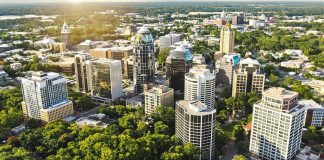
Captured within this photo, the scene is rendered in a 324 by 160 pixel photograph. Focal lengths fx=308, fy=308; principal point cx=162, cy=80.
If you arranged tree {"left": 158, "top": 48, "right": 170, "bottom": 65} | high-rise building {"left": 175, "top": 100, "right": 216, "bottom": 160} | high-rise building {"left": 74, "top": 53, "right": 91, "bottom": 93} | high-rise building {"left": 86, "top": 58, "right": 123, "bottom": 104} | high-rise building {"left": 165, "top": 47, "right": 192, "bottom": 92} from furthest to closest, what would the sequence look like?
tree {"left": 158, "top": 48, "right": 170, "bottom": 65} → high-rise building {"left": 74, "top": 53, "right": 91, "bottom": 93} → high-rise building {"left": 165, "top": 47, "right": 192, "bottom": 92} → high-rise building {"left": 86, "top": 58, "right": 123, "bottom": 104} → high-rise building {"left": 175, "top": 100, "right": 216, "bottom": 160}

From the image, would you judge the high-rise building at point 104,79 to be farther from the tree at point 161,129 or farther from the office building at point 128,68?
the tree at point 161,129

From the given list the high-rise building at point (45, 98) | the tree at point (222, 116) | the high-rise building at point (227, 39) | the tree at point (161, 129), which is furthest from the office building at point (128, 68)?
the tree at point (161, 129)

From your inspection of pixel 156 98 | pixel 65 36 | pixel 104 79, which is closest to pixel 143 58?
pixel 104 79

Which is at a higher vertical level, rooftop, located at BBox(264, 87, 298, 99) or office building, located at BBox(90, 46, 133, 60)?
rooftop, located at BBox(264, 87, 298, 99)

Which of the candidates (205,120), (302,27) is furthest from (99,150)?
(302,27)

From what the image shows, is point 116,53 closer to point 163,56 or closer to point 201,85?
point 163,56

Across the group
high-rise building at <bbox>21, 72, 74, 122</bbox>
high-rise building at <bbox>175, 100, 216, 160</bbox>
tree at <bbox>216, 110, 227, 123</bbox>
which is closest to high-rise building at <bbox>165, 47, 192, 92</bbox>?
tree at <bbox>216, 110, 227, 123</bbox>

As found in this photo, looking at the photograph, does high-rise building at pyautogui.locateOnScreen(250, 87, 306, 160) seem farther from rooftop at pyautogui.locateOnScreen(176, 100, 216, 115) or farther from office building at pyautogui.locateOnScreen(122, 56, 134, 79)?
office building at pyautogui.locateOnScreen(122, 56, 134, 79)

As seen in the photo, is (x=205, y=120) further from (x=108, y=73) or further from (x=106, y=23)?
(x=106, y=23)
